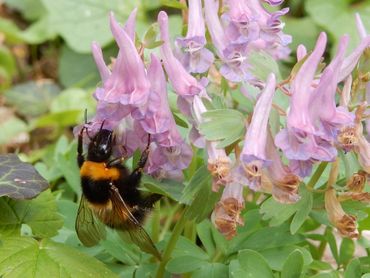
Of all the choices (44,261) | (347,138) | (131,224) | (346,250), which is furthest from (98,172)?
(346,250)

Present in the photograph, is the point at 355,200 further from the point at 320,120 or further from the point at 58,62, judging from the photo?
the point at 58,62

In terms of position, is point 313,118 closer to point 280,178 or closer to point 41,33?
point 280,178

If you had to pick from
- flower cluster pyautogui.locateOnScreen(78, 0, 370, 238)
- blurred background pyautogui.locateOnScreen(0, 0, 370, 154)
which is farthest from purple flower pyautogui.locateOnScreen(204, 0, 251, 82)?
blurred background pyautogui.locateOnScreen(0, 0, 370, 154)

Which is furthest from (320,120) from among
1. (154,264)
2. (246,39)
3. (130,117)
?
(154,264)

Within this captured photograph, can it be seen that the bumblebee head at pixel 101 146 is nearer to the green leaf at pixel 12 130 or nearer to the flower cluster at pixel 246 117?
the flower cluster at pixel 246 117

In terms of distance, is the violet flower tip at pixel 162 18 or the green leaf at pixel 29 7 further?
the green leaf at pixel 29 7

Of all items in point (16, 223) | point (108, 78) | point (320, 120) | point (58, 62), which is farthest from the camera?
point (58, 62)

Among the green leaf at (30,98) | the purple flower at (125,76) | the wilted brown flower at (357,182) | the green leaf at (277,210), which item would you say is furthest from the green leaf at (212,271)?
the green leaf at (30,98)
